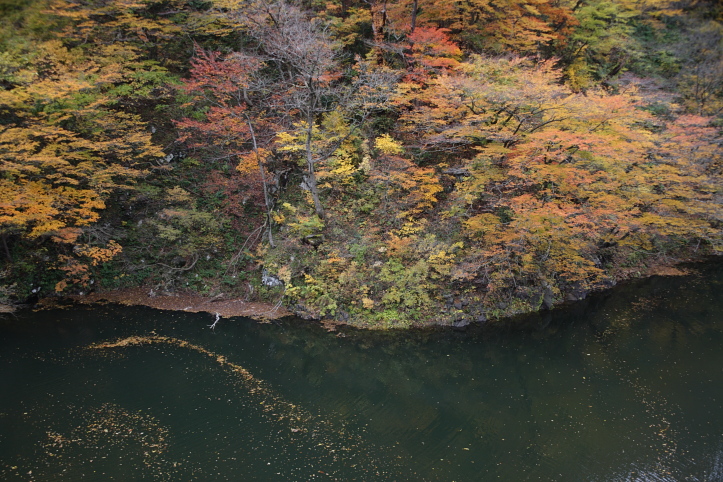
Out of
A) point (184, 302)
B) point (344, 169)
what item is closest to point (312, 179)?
point (344, 169)

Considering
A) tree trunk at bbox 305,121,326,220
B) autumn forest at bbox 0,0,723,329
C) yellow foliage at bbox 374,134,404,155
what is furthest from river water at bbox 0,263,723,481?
yellow foliage at bbox 374,134,404,155

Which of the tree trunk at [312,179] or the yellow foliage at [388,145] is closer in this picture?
the tree trunk at [312,179]

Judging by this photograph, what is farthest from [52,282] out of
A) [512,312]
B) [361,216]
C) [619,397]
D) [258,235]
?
[619,397]

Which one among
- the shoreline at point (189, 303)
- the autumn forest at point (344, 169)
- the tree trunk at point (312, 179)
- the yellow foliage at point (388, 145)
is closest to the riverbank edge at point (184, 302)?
the shoreline at point (189, 303)

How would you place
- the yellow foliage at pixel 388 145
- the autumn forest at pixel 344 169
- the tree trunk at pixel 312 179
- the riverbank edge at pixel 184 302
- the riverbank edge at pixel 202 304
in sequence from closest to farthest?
the autumn forest at pixel 344 169 < the riverbank edge at pixel 202 304 < the riverbank edge at pixel 184 302 < the tree trunk at pixel 312 179 < the yellow foliage at pixel 388 145

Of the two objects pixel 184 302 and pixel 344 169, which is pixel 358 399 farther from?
pixel 344 169

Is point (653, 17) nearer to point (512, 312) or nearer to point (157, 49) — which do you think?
point (512, 312)

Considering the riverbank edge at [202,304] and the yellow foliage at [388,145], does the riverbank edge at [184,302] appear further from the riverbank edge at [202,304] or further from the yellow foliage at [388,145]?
the yellow foliage at [388,145]

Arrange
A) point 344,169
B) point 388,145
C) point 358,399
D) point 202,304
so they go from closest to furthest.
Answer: point 358,399 → point 202,304 → point 388,145 → point 344,169
